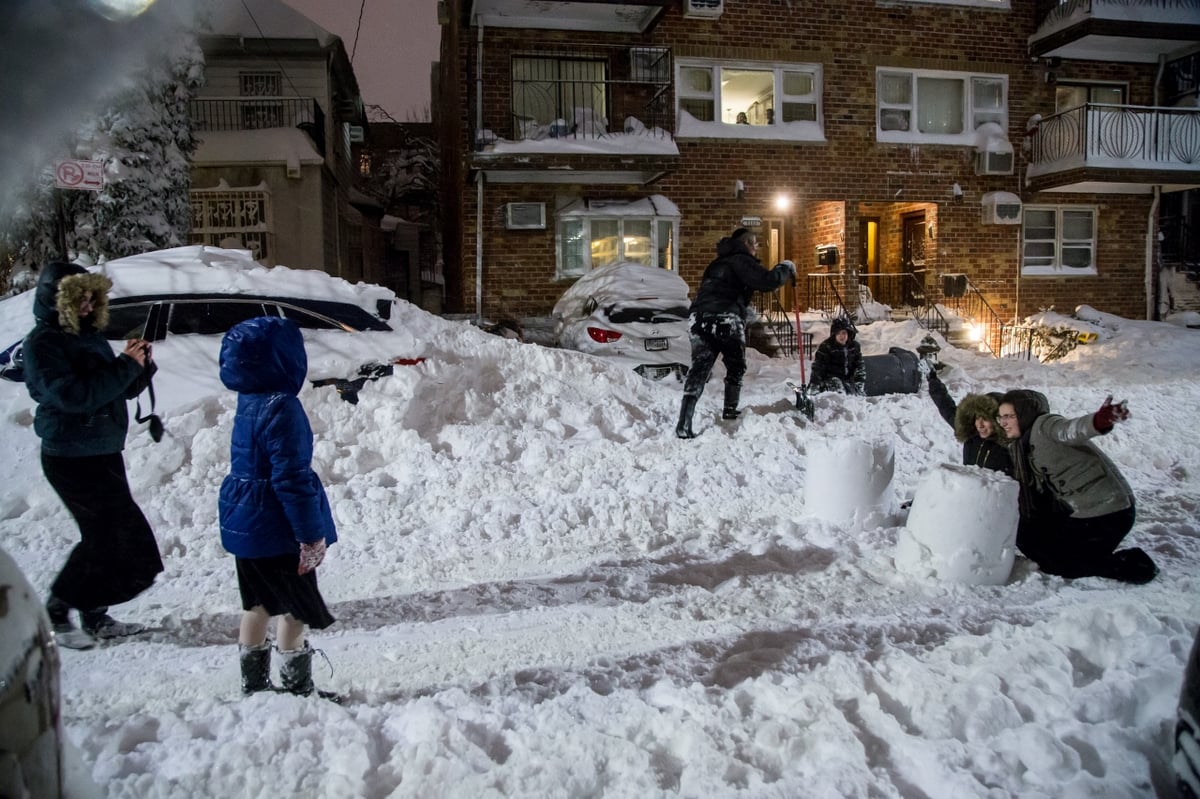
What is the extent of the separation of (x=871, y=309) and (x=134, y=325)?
1317 cm

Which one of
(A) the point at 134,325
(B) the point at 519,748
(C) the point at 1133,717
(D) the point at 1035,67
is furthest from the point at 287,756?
(D) the point at 1035,67

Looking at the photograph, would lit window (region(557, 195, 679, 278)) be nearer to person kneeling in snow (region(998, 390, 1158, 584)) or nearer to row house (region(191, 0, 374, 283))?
row house (region(191, 0, 374, 283))

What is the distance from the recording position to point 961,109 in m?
16.7

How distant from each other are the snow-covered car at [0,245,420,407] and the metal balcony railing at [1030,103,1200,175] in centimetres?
1489

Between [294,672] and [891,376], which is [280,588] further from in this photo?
[891,376]

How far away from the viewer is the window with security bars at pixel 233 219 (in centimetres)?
1577

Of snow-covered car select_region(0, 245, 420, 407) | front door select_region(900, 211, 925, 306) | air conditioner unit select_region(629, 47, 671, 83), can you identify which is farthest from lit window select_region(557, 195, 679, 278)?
snow-covered car select_region(0, 245, 420, 407)

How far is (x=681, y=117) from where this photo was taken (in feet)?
50.2

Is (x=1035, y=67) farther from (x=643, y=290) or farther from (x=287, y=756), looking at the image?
(x=287, y=756)

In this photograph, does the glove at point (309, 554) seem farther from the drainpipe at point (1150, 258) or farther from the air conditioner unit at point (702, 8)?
the drainpipe at point (1150, 258)

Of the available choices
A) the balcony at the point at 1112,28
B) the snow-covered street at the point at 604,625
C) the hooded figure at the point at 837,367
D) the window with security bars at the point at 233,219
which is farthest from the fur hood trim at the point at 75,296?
the balcony at the point at 1112,28

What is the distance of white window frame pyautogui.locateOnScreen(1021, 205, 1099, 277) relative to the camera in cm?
1709

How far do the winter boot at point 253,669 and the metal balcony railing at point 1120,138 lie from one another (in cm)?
1756

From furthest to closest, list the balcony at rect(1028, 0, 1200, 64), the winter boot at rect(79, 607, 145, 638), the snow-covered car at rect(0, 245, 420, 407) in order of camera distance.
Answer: the balcony at rect(1028, 0, 1200, 64) < the snow-covered car at rect(0, 245, 420, 407) < the winter boot at rect(79, 607, 145, 638)
